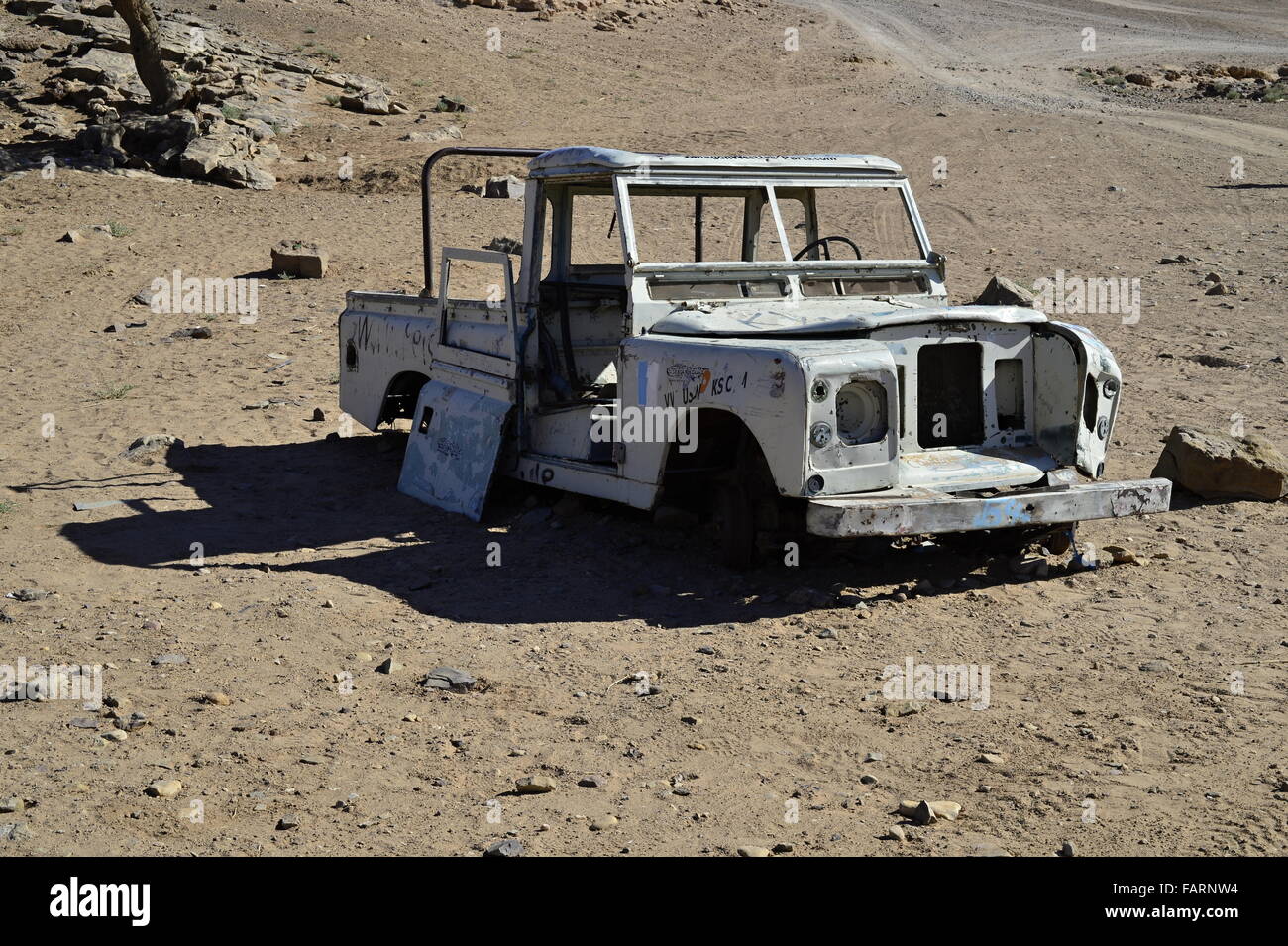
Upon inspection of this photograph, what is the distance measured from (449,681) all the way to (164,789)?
1301 mm

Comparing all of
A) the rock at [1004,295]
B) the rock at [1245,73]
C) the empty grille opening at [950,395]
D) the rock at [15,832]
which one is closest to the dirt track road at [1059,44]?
the rock at [1245,73]

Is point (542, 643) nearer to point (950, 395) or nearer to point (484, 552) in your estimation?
point (484, 552)

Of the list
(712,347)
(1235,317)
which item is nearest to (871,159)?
(712,347)

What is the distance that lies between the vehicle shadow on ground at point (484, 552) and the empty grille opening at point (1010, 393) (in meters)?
0.74

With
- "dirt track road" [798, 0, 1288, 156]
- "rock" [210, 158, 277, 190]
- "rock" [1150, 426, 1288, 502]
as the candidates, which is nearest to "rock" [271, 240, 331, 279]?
"rock" [210, 158, 277, 190]

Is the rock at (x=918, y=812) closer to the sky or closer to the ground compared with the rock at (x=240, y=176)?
closer to the ground

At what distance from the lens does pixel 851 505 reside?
579cm

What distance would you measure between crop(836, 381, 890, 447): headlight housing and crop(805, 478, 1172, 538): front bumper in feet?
0.88

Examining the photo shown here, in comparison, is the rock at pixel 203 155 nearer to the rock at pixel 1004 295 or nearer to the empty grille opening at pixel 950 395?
the rock at pixel 1004 295

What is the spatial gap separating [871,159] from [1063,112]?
64.4 feet

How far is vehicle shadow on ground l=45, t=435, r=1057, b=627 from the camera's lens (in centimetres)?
648

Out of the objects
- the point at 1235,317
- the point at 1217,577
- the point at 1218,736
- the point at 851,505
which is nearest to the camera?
the point at 1218,736

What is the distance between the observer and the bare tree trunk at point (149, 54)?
21.5 m

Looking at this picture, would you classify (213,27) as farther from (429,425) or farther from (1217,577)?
(1217,577)
